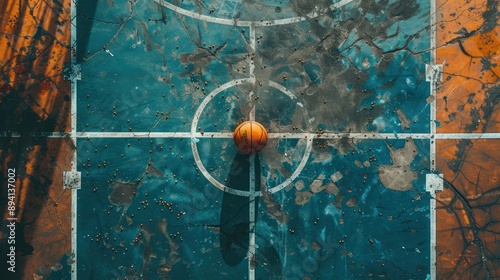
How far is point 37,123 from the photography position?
31.8 feet

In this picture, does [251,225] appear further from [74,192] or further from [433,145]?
[433,145]

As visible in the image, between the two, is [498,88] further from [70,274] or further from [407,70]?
[70,274]

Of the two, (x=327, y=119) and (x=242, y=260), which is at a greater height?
(x=327, y=119)

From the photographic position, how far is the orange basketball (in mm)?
8992

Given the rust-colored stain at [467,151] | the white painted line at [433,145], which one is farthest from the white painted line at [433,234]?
the rust-colored stain at [467,151]

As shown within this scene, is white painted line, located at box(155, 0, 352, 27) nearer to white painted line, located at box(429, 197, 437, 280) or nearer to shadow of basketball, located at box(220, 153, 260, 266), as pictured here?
shadow of basketball, located at box(220, 153, 260, 266)

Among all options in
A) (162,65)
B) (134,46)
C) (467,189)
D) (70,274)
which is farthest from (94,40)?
(467,189)

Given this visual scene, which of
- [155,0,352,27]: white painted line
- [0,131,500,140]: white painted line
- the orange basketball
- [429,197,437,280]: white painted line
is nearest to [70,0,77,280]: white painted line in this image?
[0,131,500,140]: white painted line

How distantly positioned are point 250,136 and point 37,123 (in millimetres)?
4888

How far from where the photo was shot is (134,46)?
977 centimetres

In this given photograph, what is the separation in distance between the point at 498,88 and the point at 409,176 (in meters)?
2.92

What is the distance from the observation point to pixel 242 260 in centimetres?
971

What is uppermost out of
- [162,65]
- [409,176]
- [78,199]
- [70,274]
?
[162,65]

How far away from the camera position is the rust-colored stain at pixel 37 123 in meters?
9.66
